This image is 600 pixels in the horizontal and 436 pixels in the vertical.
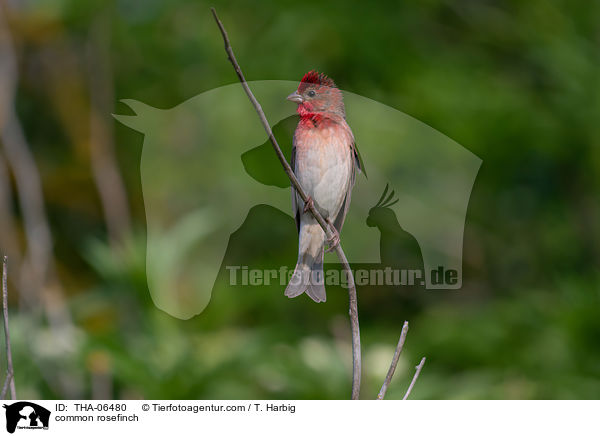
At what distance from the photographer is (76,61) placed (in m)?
6.88

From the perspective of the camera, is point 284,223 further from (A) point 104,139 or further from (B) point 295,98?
(B) point 295,98

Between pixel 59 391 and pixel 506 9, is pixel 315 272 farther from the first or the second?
pixel 506 9

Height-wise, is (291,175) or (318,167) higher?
(318,167)

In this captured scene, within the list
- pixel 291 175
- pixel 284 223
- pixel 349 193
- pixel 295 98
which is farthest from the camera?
pixel 284 223

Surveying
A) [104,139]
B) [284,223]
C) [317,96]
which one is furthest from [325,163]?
[104,139]

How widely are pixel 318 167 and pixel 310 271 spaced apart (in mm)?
666

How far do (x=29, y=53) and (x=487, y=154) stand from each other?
14.8ft

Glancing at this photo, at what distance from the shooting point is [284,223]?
5707 mm

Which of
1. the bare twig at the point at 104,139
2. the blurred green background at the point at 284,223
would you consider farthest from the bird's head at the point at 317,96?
the bare twig at the point at 104,139

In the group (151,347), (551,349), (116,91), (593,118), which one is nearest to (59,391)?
(151,347)

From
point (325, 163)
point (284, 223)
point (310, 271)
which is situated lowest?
point (310, 271)

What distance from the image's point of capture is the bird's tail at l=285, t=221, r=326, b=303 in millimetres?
2141
